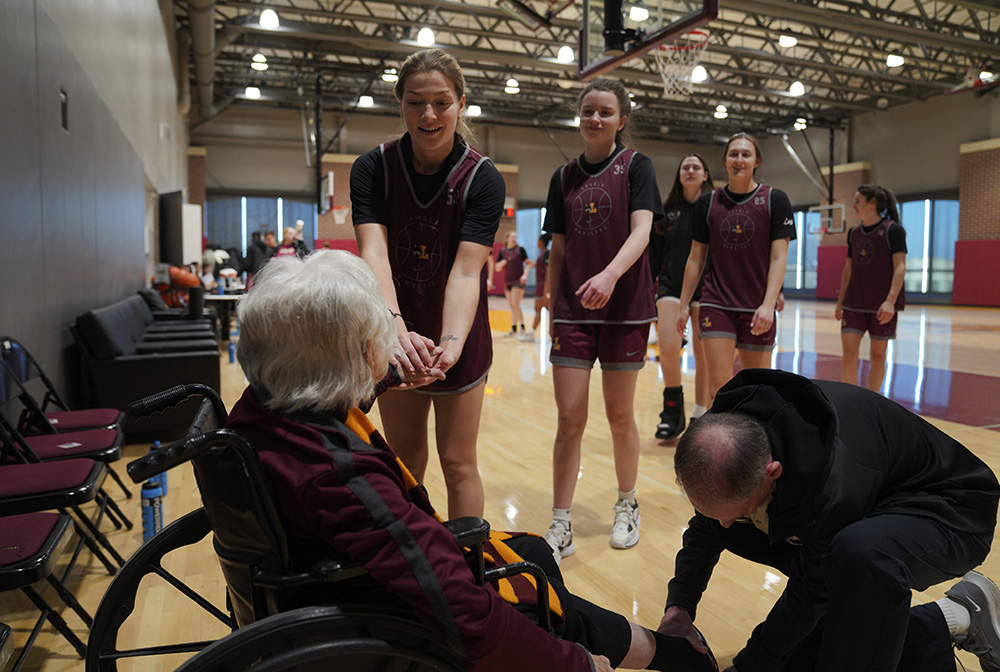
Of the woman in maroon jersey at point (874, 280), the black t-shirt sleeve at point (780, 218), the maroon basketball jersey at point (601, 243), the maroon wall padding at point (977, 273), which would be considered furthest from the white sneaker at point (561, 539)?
the maroon wall padding at point (977, 273)

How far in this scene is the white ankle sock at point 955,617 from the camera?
62.7 inches

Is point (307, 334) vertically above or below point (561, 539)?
above

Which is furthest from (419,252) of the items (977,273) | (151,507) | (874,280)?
(977,273)

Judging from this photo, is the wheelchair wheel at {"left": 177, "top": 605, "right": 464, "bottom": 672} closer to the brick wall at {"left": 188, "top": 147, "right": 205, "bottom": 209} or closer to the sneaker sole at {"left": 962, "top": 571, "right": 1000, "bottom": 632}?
the sneaker sole at {"left": 962, "top": 571, "right": 1000, "bottom": 632}

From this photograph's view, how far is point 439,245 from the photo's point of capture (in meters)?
2.05

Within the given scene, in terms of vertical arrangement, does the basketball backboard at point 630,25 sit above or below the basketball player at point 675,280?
above

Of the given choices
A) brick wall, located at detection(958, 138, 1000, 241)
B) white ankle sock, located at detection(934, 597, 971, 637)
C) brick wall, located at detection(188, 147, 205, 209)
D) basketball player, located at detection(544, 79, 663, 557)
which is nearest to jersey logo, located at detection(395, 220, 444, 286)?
basketball player, located at detection(544, 79, 663, 557)

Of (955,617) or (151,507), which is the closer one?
(955,617)

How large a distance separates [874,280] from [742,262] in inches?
74.7

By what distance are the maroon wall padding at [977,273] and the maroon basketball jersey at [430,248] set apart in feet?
59.2

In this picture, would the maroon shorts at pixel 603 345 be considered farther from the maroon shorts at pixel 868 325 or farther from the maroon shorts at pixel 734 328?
the maroon shorts at pixel 868 325

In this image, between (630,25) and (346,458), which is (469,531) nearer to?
(346,458)

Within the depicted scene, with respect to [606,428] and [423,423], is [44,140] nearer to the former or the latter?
[423,423]

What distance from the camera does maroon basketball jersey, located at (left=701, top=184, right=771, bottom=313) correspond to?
3.50 m
